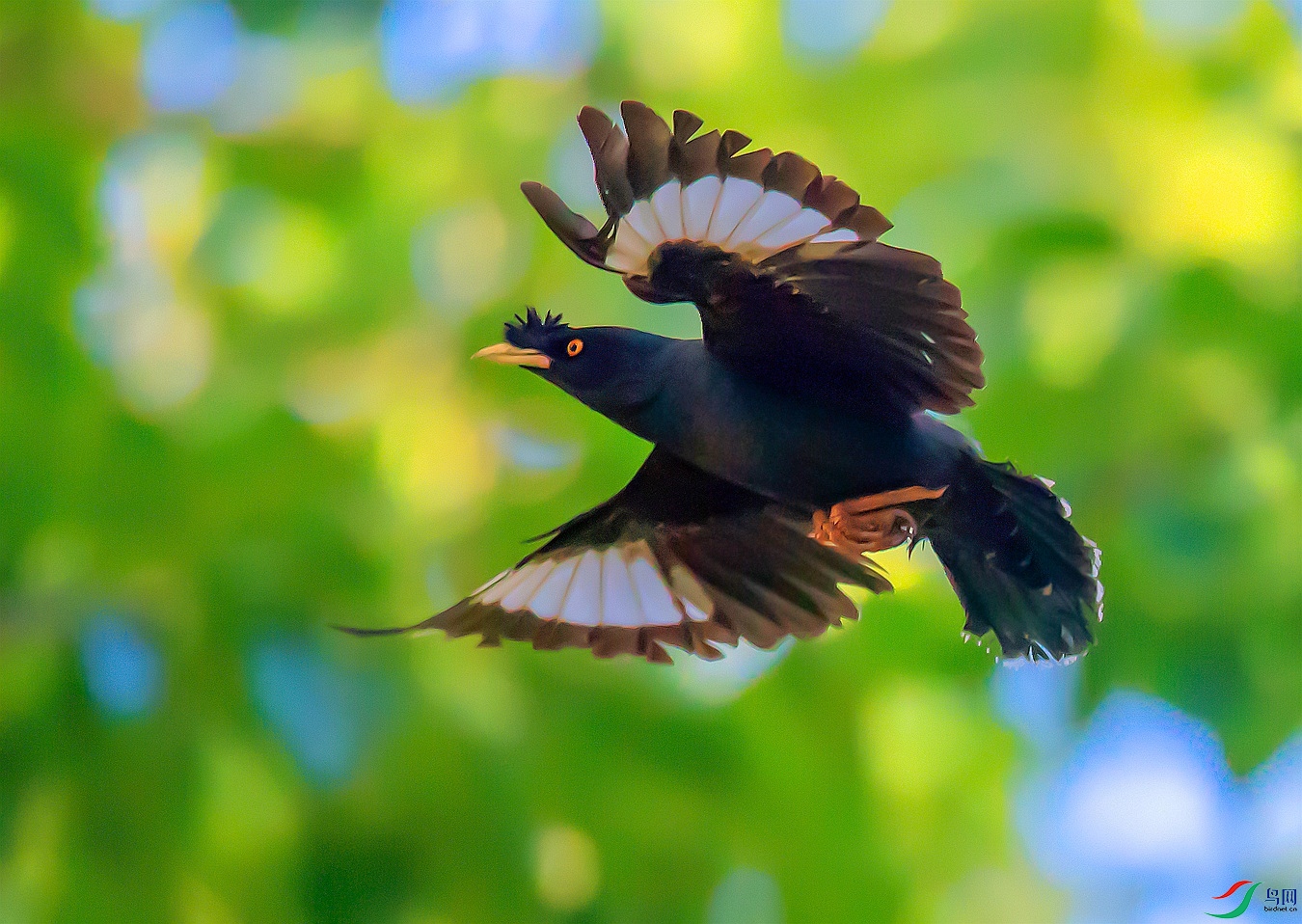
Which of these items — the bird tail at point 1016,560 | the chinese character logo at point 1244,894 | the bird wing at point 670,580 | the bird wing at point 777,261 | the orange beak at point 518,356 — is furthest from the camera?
the chinese character logo at point 1244,894

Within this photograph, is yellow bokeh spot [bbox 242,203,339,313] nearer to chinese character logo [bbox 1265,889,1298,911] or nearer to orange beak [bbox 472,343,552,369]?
orange beak [bbox 472,343,552,369]

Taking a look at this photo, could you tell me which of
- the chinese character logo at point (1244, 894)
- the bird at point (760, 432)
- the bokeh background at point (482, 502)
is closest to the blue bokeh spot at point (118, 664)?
the bokeh background at point (482, 502)

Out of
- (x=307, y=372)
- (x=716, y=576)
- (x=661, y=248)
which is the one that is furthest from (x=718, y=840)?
(x=661, y=248)

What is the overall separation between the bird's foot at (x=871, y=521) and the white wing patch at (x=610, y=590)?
0.29 metres

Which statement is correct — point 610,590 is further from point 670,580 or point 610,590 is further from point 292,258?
point 292,258

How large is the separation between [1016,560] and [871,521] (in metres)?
0.24

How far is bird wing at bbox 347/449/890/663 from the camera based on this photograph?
1475 millimetres

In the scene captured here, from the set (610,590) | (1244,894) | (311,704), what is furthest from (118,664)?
(1244,894)

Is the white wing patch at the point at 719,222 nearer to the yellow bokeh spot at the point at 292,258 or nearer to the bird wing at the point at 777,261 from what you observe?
the bird wing at the point at 777,261

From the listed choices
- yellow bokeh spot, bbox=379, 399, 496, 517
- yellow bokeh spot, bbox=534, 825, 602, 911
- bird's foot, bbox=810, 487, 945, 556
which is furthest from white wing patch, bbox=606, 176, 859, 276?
yellow bokeh spot, bbox=534, 825, 602, 911

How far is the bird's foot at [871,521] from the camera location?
128 cm

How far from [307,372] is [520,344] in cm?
137

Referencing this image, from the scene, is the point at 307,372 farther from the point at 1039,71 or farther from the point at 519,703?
the point at 1039,71

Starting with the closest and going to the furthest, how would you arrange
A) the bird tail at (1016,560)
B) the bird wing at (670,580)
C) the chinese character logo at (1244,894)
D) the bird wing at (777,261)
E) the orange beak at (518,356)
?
the bird wing at (777,261), the orange beak at (518,356), the bird tail at (1016,560), the bird wing at (670,580), the chinese character logo at (1244,894)
